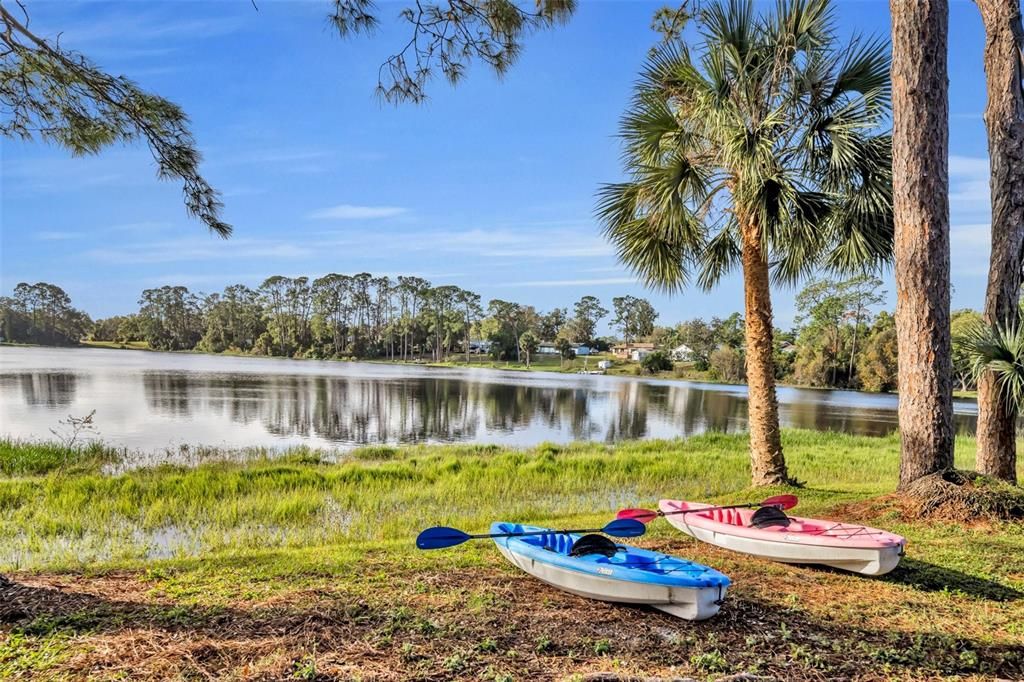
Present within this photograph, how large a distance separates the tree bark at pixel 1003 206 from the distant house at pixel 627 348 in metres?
85.1

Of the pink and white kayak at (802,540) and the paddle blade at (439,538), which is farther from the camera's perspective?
the pink and white kayak at (802,540)

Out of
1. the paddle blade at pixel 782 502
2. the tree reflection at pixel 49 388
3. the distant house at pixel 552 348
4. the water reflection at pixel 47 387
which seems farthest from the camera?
the distant house at pixel 552 348

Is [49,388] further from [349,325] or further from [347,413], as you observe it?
[349,325]

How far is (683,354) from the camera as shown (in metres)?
80.1

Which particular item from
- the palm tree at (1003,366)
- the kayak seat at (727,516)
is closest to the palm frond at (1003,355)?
the palm tree at (1003,366)

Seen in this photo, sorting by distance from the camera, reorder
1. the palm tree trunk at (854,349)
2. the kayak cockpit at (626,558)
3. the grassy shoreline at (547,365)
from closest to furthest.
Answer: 1. the kayak cockpit at (626,558)
2. the palm tree trunk at (854,349)
3. the grassy shoreline at (547,365)

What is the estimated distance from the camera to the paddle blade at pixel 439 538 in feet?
13.0

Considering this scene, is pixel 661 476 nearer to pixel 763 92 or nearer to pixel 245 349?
pixel 763 92

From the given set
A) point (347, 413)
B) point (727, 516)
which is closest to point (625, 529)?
point (727, 516)

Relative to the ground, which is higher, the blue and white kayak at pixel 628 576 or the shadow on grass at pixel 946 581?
the blue and white kayak at pixel 628 576

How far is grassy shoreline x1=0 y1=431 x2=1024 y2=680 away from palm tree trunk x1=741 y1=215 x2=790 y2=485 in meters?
0.73

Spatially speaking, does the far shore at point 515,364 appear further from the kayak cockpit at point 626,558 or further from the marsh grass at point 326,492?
the kayak cockpit at point 626,558

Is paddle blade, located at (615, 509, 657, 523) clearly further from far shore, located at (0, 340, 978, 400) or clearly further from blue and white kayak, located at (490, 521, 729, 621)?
far shore, located at (0, 340, 978, 400)

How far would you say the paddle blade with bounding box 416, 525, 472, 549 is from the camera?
156 inches
